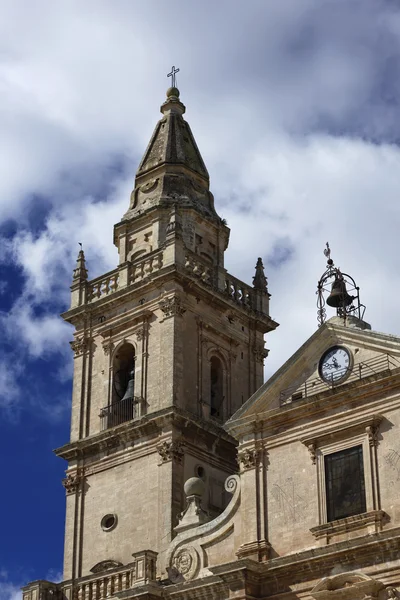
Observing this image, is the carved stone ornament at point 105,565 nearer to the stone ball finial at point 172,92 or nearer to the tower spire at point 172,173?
the tower spire at point 172,173

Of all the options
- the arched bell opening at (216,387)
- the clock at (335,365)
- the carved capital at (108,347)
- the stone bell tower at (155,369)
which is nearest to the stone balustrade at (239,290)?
the stone bell tower at (155,369)

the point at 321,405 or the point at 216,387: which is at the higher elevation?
the point at 216,387

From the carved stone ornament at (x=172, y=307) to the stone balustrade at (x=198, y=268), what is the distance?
119 centimetres

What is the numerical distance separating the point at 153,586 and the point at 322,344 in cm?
724

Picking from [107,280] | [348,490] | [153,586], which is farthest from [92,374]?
[348,490]

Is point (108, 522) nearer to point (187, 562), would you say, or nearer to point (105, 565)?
point (105, 565)

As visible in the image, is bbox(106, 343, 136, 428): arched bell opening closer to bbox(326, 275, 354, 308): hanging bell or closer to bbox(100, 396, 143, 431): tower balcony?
bbox(100, 396, 143, 431): tower balcony

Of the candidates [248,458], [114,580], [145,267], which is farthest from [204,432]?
[145,267]

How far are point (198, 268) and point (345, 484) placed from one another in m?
10.7

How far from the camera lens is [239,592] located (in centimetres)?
2666

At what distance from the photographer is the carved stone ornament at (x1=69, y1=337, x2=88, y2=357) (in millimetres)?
35812

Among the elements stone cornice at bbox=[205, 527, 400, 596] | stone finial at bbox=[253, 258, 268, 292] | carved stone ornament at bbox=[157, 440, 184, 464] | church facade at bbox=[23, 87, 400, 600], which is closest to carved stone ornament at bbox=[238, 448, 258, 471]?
church facade at bbox=[23, 87, 400, 600]

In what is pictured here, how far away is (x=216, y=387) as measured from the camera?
116 feet

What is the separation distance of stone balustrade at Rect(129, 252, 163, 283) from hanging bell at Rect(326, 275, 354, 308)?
6435mm
